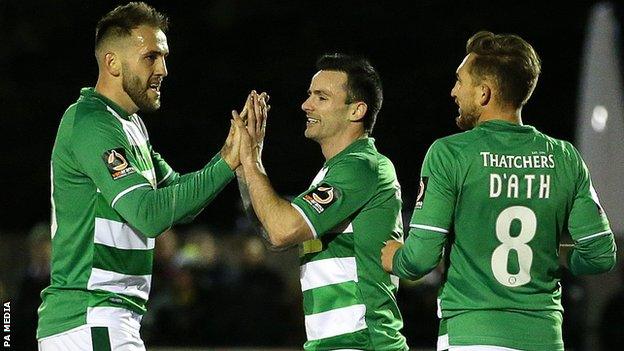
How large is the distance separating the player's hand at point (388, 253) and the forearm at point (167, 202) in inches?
31.4

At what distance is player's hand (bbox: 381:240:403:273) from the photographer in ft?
Result: 17.2

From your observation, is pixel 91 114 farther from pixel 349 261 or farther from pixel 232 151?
pixel 349 261

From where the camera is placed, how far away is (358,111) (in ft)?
19.2

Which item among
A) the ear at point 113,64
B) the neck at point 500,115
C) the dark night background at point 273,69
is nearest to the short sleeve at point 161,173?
the ear at point 113,64

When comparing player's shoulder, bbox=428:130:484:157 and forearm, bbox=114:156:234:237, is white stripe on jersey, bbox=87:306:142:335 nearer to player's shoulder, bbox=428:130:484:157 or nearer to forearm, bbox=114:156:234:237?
forearm, bbox=114:156:234:237

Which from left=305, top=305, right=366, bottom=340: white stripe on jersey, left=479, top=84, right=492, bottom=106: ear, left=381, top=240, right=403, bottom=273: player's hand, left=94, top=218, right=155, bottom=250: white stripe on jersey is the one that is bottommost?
left=305, top=305, right=366, bottom=340: white stripe on jersey

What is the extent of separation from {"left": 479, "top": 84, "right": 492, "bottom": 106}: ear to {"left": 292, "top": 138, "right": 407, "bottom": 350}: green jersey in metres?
0.74

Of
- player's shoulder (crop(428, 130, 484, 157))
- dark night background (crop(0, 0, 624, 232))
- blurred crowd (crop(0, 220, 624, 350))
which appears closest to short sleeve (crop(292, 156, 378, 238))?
player's shoulder (crop(428, 130, 484, 157))

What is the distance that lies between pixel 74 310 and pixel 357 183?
1403mm

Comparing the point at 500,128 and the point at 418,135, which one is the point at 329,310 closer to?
the point at 500,128

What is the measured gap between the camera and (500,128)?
5.00 m

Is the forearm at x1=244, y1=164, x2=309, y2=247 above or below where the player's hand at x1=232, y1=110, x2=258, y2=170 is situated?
below

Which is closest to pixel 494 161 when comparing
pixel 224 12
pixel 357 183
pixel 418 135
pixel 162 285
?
pixel 357 183

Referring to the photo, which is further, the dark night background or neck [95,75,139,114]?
the dark night background
